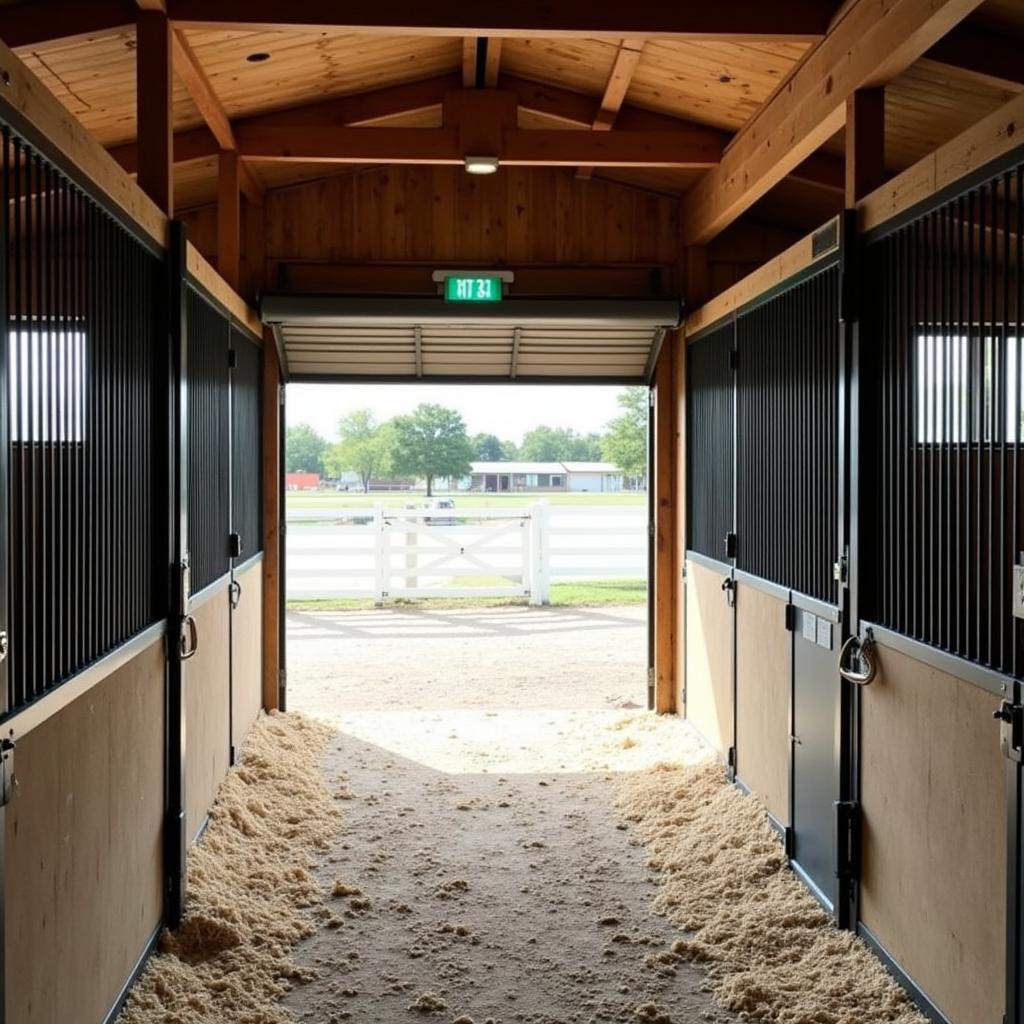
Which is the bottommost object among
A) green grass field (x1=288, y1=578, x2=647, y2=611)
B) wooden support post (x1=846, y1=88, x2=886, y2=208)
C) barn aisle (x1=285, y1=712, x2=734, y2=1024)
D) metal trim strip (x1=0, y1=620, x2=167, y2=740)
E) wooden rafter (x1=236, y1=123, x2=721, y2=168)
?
barn aisle (x1=285, y1=712, x2=734, y2=1024)

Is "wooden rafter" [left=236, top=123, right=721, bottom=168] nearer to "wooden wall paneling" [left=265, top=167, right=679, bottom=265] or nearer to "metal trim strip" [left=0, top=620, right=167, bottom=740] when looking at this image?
"wooden wall paneling" [left=265, top=167, right=679, bottom=265]

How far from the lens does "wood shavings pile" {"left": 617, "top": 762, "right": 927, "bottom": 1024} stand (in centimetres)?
282

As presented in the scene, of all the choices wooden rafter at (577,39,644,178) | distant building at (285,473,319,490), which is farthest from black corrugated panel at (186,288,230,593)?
distant building at (285,473,319,490)

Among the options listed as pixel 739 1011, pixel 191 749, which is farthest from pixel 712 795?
pixel 191 749

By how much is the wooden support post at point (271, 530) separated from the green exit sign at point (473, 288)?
1.08 meters

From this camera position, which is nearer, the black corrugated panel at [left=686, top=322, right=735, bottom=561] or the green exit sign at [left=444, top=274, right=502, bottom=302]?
the black corrugated panel at [left=686, top=322, right=735, bottom=561]

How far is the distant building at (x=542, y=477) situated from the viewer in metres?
25.9

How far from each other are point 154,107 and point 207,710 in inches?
83.4

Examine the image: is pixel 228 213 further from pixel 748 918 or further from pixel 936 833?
pixel 936 833

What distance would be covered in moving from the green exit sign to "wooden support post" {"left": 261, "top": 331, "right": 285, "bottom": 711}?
3.55 feet

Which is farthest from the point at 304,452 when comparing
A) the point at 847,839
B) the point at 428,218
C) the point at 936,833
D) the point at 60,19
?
the point at 936,833

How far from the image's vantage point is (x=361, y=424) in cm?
2552

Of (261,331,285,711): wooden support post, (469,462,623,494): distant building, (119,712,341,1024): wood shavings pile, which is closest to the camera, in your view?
(119,712,341,1024): wood shavings pile

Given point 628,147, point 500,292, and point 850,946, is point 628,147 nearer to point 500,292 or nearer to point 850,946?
point 500,292
